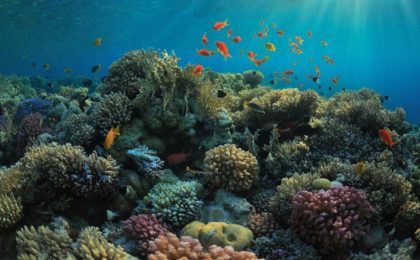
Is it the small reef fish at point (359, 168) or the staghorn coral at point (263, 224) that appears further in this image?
the small reef fish at point (359, 168)

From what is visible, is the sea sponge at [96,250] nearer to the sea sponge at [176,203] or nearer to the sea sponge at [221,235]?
the sea sponge at [221,235]

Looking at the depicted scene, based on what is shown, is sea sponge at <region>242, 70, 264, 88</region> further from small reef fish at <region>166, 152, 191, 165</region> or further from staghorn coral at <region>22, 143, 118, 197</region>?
staghorn coral at <region>22, 143, 118, 197</region>

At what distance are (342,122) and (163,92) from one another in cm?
437

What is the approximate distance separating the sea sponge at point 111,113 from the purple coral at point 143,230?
2518 millimetres

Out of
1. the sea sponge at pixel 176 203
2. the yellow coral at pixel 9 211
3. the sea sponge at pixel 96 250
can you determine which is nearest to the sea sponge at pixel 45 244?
the sea sponge at pixel 96 250

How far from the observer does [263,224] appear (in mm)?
5777

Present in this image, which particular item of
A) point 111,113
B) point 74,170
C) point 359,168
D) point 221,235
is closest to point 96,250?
point 221,235

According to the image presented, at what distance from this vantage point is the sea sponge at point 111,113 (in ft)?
23.5

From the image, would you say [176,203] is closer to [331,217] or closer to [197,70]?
[331,217]

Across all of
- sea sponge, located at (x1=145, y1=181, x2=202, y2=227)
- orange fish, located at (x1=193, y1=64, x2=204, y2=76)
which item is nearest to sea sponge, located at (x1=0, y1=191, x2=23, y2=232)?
sea sponge, located at (x1=145, y1=181, x2=202, y2=227)

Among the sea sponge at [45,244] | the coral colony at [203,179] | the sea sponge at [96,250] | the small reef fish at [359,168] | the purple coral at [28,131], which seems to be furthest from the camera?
the purple coral at [28,131]

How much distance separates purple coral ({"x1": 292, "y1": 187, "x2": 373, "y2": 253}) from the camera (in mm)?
5047

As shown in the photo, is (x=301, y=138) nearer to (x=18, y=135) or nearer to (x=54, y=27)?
(x=18, y=135)

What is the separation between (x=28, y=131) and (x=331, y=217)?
806 centimetres
